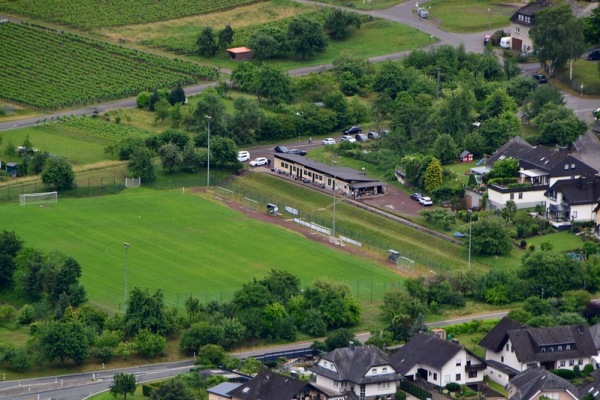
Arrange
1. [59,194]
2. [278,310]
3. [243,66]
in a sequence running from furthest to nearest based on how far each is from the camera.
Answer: [243,66] < [59,194] < [278,310]

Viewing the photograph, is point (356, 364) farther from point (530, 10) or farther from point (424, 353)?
point (530, 10)

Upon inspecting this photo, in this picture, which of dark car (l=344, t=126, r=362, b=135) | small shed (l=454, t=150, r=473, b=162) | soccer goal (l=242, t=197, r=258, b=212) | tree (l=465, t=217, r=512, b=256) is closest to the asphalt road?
tree (l=465, t=217, r=512, b=256)

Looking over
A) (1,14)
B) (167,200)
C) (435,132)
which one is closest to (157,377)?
(167,200)

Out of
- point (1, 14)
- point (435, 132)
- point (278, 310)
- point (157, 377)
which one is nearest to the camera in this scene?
point (157, 377)

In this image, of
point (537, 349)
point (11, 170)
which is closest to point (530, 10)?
point (11, 170)

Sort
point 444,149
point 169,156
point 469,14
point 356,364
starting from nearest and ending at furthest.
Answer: point 356,364 < point 169,156 < point 444,149 < point 469,14

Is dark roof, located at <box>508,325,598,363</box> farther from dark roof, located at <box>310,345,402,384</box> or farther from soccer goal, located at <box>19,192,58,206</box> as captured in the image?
soccer goal, located at <box>19,192,58,206</box>

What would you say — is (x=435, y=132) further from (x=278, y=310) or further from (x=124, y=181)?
(x=278, y=310)
